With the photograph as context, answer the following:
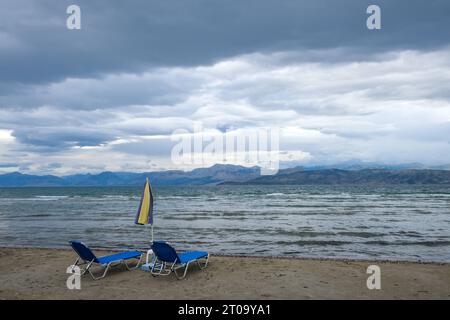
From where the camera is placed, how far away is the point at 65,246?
61.3 feet

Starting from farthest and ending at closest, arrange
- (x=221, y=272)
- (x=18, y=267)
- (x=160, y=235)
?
1. (x=160, y=235)
2. (x=18, y=267)
3. (x=221, y=272)

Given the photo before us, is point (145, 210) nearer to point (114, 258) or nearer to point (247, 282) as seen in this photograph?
point (114, 258)

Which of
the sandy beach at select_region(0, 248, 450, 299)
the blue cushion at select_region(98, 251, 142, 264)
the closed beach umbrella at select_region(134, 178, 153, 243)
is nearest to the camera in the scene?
the sandy beach at select_region(0, 248, 450, 299)

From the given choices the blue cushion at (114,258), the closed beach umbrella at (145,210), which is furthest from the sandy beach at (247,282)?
the closed beach umbrella at (145,210)

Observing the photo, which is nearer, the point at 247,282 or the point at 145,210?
the point at 247,282

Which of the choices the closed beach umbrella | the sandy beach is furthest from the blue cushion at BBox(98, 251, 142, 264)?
the closed beach umbrella

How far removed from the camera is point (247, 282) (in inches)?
373

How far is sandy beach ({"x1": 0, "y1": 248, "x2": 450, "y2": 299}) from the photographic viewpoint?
8.42 metres

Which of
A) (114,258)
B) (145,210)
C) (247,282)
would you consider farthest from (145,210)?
(247,282)

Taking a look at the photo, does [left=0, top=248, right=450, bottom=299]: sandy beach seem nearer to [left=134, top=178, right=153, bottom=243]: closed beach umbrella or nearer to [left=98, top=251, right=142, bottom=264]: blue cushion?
[left=98, top=251, right=142, bottom=264]: blue cushion
